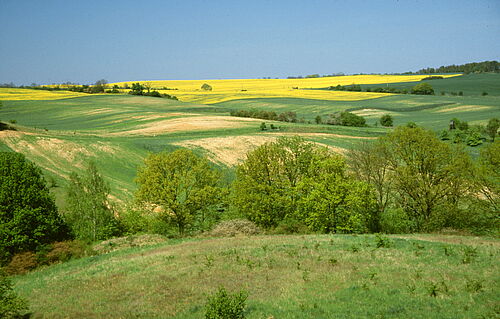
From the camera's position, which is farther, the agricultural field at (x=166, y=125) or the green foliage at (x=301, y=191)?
the agricultural field at (x=166, y=125)

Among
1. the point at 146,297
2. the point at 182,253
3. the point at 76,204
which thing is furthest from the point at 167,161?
the point at 146,297

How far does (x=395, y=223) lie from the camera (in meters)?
37.9

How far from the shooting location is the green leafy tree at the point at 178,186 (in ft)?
132

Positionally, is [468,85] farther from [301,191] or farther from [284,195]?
[301,191]

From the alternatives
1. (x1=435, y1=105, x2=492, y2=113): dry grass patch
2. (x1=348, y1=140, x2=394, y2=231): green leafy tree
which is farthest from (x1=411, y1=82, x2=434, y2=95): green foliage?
(x1=348, y1=140, x2=394, y2=231): green leafy tree

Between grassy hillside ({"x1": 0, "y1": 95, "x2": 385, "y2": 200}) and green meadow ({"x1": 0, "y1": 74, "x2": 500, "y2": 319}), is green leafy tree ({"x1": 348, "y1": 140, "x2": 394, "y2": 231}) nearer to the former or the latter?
green meadow ({"x1": 0, "y1": 74, "x2": 500, "y2": 319})

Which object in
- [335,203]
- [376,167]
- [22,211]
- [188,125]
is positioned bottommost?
[335,203]

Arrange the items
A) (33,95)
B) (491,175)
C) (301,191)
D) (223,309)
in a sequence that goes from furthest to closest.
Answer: (33,95)
(301,191)
(491,175)
(223,309)

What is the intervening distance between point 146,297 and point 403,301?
33.2ft

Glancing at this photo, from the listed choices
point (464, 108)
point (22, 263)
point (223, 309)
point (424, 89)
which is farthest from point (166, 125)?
point (424, 89)

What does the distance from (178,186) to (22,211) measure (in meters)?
14.0

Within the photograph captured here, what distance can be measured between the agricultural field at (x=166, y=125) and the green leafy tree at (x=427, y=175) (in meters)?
27.8

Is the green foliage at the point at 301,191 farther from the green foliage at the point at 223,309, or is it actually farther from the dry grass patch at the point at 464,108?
the dry grass patch at the point at 464,108

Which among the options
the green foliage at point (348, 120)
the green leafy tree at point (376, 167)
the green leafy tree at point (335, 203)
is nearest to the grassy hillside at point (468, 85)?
the green foliage at point (348, 120)
